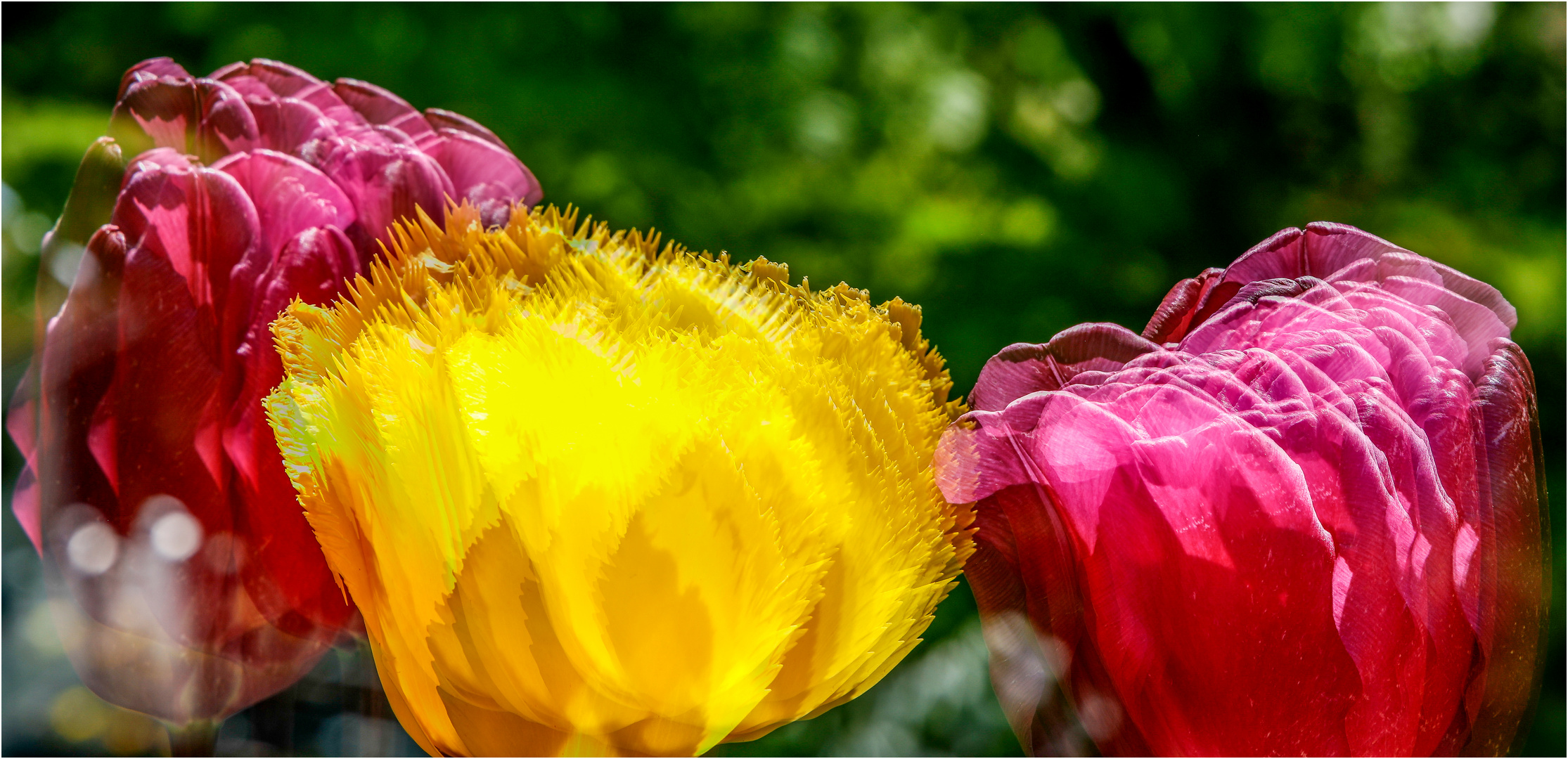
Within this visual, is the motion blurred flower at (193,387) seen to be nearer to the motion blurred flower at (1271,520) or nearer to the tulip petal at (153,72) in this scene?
the tulip petal at (153,72)

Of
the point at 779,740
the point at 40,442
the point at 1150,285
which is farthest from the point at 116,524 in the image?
the point at 1150,285

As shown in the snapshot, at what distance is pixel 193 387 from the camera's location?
0.62ft

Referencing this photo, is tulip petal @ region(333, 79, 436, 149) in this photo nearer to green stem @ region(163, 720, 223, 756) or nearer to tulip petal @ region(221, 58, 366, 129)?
tulip petal @ region(221, 58, 366, 129)

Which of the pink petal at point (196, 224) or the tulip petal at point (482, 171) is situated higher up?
the tulip petal at point (482, 171)

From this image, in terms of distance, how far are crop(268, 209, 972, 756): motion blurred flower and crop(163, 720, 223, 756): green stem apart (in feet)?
0.22

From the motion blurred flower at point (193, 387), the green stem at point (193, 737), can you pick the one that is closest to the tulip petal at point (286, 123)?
the motion blurred flower at point (193, 387)

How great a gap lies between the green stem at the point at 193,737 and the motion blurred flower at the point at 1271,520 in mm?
151

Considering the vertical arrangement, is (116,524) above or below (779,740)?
above

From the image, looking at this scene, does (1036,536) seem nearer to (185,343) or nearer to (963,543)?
(963,543)

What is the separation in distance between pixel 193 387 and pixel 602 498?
0.28 feet

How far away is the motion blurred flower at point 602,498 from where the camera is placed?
0.50ft

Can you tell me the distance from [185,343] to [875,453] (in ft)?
0.38

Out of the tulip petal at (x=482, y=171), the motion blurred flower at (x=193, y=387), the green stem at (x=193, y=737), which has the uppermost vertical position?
the tulip petal at (x=482, y=171)

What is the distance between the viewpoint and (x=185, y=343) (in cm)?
19
